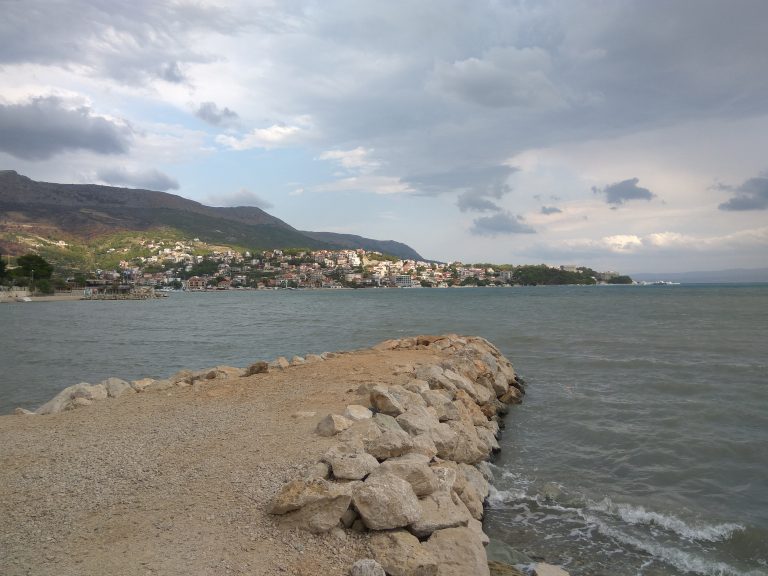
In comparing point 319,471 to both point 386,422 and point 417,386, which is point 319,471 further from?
point 417,386

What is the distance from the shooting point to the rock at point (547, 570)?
5541 millimetres

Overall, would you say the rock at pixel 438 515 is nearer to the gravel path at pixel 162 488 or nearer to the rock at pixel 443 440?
the gravel path at pixel 162 488

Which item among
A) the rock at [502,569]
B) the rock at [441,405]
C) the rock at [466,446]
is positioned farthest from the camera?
the rock at [441,405]

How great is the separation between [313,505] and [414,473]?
53.7 inches

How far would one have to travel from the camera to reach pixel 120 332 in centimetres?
3456

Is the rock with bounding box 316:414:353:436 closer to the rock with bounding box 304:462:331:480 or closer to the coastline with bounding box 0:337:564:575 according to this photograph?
the coastline with bounding box 0:337:564:575

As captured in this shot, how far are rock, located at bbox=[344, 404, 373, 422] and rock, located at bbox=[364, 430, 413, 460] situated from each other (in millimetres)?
1208

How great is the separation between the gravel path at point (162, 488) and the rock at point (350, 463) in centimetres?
45

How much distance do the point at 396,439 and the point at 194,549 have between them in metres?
2.85

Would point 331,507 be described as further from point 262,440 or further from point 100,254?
point 100,254

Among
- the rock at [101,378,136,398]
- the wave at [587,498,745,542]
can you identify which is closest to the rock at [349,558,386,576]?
the wave at [587,498,745,542]

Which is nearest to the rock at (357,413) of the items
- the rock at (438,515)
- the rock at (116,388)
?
the rock at (438,515)

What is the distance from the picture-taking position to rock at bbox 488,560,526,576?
5430 millimetres

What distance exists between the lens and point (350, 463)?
227 inches
